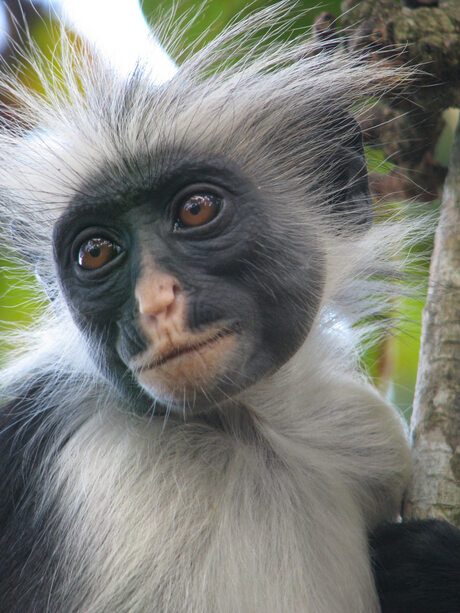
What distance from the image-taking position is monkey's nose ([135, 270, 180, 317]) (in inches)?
104

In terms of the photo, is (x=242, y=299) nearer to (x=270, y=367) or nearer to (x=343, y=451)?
(x=270, y=367)

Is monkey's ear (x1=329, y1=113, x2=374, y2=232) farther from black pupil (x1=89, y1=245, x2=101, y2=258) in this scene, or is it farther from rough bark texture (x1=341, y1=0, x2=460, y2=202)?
black pupil (x1=89, y1=245, x2=101, y2=258)

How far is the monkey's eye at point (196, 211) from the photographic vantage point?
117 inches

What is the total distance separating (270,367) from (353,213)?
91cm

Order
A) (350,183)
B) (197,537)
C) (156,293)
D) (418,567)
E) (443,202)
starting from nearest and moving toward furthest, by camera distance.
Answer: (156,293) → (197,537) → (418,567) → (350,183) → (443,202)

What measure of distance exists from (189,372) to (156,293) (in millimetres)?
294

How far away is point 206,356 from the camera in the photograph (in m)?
2.72

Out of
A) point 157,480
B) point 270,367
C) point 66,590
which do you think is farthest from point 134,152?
point 66,590

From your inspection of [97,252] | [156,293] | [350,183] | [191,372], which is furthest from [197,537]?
[350,183]

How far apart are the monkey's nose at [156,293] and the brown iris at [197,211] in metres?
0.32

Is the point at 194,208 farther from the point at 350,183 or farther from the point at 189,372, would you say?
the point at 350,183

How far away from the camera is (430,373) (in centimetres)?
338

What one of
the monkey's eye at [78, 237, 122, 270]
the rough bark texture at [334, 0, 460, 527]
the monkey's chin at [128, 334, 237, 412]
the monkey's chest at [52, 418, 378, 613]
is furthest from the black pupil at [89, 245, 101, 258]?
the rough bark texture at [334, 0, 460, 527]

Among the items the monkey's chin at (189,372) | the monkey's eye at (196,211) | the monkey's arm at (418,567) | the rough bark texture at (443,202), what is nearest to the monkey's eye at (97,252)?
the monkey's eye at (196,211)
